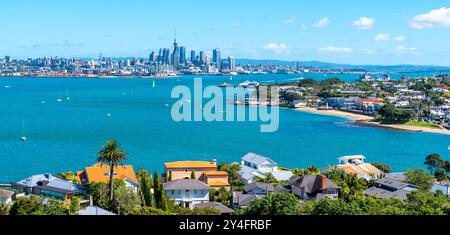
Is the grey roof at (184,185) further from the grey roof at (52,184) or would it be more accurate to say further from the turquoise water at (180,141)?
the turquoise water at (180,141)

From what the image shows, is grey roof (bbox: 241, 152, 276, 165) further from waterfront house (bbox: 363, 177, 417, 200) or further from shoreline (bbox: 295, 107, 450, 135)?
shoreline (bbox: 295, 107, 450, 135)

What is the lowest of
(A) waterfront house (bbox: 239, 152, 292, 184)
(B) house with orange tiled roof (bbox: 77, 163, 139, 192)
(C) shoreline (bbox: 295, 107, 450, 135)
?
(C) shoreline (bbox: 295, 107, 450, 135)

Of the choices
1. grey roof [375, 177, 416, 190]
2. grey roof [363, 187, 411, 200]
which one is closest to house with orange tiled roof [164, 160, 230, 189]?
grey roof [363, 187, 411, 200]

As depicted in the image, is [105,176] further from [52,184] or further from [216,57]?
[216,57]

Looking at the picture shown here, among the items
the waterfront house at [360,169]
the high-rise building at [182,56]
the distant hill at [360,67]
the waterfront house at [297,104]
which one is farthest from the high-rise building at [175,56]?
the waterfront house at [360,169]
